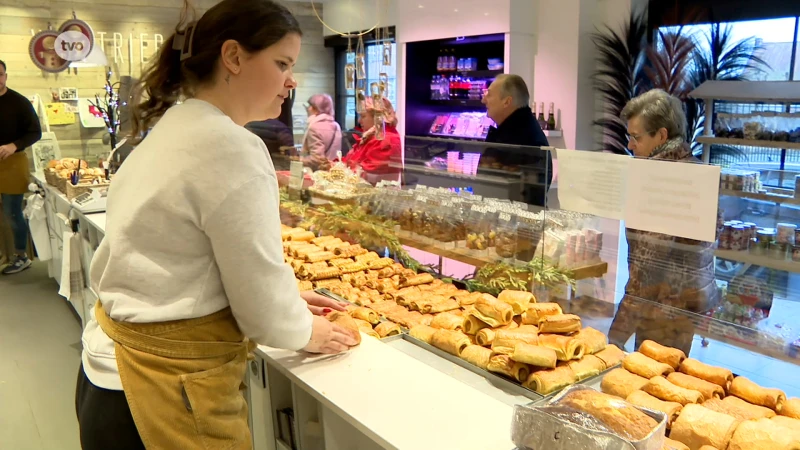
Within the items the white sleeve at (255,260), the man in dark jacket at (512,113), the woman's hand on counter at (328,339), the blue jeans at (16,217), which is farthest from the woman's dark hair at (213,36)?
the blue jeans at (16,217)

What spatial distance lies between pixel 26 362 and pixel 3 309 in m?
1.37

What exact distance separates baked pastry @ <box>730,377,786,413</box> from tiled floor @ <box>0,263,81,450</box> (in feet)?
9.91

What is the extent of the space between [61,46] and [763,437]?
28.5ft

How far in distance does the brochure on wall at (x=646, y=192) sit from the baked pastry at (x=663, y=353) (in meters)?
0.33

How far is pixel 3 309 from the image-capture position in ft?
17.6

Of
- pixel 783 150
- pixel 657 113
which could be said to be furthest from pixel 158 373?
pixel 783 150

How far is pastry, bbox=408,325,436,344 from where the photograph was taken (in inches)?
80.6

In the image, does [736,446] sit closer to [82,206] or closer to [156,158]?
[156,158]

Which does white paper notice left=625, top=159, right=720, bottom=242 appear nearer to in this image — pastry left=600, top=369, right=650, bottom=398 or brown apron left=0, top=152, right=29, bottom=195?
pastry left=600, top=369, right=650, bottom=398

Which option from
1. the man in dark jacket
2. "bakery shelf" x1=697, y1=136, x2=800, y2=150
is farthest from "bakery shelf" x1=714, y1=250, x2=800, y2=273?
"bakery shelf" x1=697, y1=136, x2=800, y2=150

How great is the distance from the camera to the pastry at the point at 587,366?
172 centimetres

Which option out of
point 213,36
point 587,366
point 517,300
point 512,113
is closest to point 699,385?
point 587,366

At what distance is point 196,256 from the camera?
1.32m

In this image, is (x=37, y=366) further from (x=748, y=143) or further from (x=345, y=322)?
(x=748, y=143)
